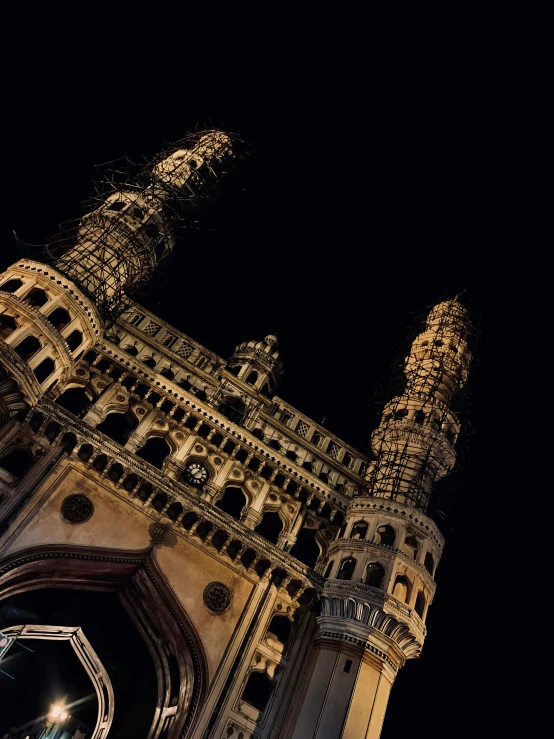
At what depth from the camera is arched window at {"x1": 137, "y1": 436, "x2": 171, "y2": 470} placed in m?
24.0

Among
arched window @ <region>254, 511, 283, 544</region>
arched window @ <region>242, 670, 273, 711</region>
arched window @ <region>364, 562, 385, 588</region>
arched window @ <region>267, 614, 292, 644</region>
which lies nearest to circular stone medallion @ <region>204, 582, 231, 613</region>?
arched window @ <region>267, 614, 292, 644</region>

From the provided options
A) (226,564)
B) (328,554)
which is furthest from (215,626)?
(328,554)

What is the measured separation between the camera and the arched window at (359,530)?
23.0m

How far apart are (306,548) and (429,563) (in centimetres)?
532

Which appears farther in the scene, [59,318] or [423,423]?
[423,423]

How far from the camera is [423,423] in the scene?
2803 centimetres

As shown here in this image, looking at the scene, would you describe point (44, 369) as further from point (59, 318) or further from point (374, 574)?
point (374, 574)

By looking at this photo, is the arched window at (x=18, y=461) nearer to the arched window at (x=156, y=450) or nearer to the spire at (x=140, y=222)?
the arched window at (x=156, y=450)

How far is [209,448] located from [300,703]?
33.8ft

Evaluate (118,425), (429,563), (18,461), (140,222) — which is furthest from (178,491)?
(140,222)

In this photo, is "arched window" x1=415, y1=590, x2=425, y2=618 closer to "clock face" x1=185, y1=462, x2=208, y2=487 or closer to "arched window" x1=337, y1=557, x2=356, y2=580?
"arched window" x1=337, y1=557, x2=356, y2=580

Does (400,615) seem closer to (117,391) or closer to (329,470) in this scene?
(329,470)

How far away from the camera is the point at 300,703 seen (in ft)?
61.3

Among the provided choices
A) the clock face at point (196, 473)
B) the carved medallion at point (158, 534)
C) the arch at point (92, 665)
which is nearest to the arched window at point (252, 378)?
the clock face at point (196, 473)
